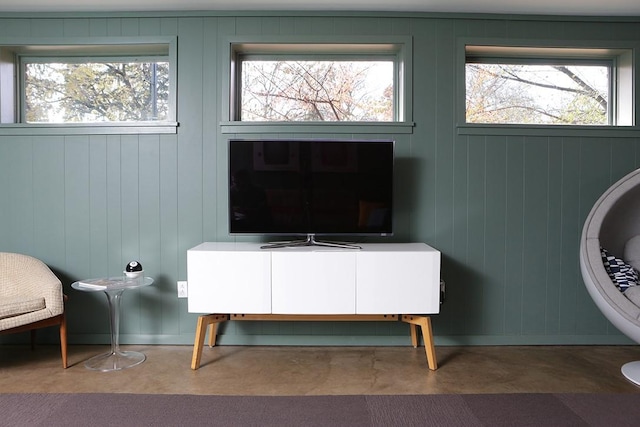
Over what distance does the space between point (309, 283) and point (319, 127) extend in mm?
1031

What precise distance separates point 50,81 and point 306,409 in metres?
2.82

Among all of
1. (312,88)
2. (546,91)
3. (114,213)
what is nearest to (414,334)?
(312,88)

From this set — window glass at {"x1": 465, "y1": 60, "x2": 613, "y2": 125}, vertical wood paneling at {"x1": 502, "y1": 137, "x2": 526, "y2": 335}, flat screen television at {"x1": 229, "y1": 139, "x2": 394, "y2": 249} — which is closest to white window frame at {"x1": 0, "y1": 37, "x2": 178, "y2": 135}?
flat screen television at {"x1": 229, "y1": 139, "x2": 394, "y2": 249}

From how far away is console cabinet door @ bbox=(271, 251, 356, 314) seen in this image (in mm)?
2404

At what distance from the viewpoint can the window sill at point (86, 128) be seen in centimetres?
281

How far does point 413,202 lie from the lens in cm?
284

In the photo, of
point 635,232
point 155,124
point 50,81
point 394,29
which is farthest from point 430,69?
point 50,81

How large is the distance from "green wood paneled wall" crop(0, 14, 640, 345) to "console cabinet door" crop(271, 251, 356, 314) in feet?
1.57

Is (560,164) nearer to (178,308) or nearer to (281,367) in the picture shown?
(281,367)

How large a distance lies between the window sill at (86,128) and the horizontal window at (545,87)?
6.87 ft

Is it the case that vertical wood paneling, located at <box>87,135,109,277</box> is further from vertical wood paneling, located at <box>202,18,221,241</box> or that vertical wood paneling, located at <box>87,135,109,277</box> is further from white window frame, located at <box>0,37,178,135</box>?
vertical wood paneling, located at <box>202,18,221,241</box>

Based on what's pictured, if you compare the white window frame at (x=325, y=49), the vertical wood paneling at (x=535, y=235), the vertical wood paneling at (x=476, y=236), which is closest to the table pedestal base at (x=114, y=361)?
the white window frame at (x=325, y=49)

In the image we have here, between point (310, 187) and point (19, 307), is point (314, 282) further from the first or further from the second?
point (19, 307)

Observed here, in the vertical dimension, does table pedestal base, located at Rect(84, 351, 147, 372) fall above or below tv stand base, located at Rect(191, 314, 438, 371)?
below
